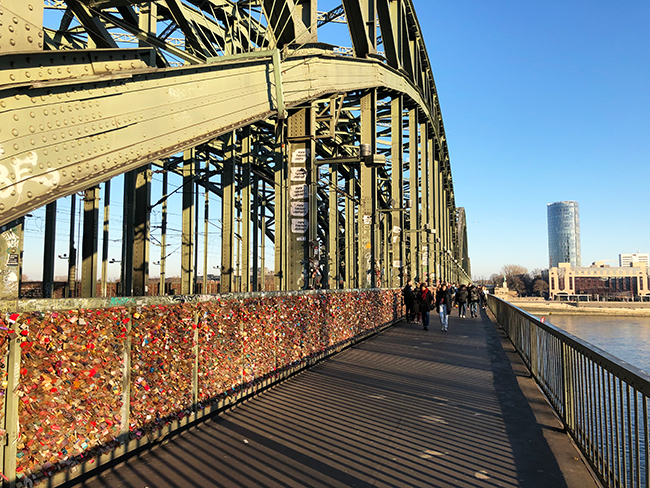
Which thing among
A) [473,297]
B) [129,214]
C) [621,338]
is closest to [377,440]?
[129,214]

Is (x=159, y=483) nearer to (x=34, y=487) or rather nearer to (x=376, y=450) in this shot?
(x=34, y=487)

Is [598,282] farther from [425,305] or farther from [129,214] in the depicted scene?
[129,214]

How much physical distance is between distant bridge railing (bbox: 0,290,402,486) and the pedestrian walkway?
310 mm

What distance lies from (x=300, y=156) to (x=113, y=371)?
9.11 metres

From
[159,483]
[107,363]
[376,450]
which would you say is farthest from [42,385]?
[376,450]

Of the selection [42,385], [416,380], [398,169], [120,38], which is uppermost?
[120,38]

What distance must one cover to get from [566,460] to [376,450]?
5.50ft

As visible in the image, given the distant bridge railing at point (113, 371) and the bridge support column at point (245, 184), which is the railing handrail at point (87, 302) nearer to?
the distant bridge railing at point (113, 371)

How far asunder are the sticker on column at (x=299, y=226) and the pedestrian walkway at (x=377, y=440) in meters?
4.89

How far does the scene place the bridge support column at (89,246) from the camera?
42.8ft

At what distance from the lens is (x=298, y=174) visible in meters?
12.6

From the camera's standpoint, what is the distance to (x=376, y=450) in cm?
473

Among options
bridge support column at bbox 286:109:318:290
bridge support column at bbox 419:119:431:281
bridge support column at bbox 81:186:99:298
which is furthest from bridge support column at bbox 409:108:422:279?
bridge support column at bbox 81:186:99:298

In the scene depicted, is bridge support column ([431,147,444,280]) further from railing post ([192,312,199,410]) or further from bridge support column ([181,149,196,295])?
railing post ([192,312,199,410])
